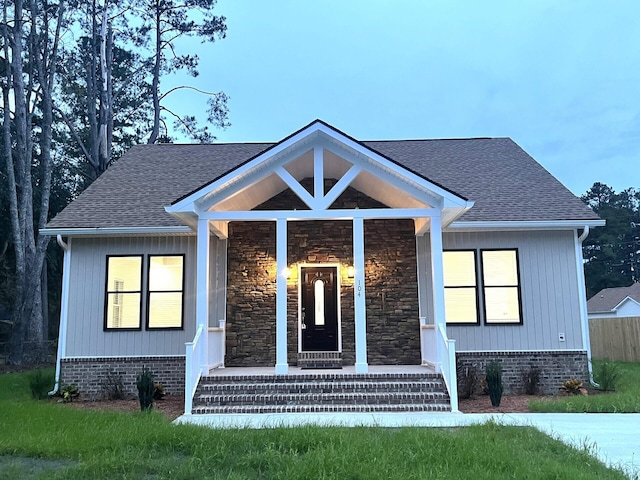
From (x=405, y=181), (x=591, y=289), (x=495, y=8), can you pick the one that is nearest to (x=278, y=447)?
(x=405, y=181)

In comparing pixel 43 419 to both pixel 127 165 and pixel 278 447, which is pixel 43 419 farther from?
pixel 127 165

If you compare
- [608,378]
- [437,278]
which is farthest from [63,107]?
[608,378]

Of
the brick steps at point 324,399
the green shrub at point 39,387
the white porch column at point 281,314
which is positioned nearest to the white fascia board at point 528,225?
the white porch column at point 281,314

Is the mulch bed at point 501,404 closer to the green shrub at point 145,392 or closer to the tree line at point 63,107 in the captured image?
the green shrub at point 145,392

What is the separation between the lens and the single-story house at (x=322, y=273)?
9961 millimetres

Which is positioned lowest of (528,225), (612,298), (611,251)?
(612,298)

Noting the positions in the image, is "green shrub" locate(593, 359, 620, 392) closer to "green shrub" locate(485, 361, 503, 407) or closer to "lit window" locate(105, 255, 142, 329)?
"green shrub" locate(485, 361, 503, 407)

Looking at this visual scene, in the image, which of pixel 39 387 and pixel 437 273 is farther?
pixel 39 387

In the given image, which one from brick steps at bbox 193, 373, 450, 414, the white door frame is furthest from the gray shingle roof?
brick steps at bbox 193, 373, 450, 414

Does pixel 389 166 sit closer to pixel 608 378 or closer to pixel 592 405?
pixel 592 405

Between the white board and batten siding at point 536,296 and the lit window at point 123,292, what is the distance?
599cm

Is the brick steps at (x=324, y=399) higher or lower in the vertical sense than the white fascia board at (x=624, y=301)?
lower

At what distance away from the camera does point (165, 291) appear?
37.6ft

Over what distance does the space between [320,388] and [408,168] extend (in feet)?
12.9
